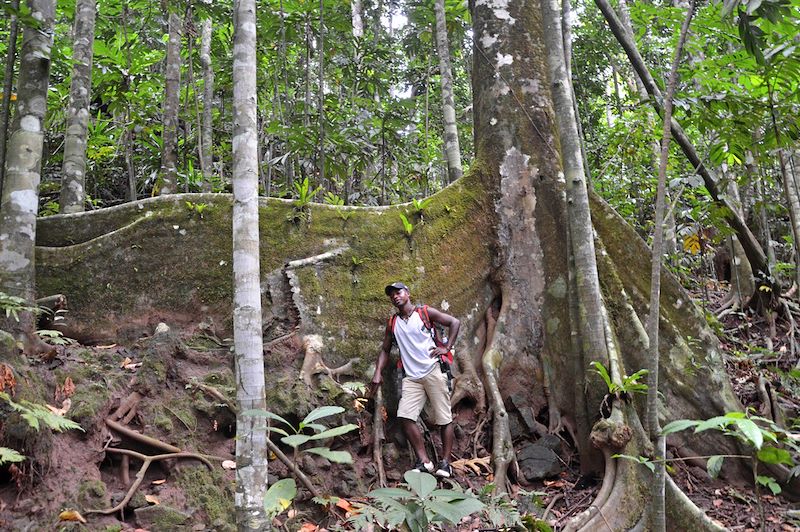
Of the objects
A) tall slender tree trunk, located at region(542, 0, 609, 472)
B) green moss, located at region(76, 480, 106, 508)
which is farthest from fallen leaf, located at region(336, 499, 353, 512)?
tall slender tree trunk, located at region(542, 0, 609, 472)

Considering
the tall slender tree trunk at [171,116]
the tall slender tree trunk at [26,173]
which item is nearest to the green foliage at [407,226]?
the tall slender tree trunk at [26,173]

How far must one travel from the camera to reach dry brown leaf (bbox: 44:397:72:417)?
13.7ft

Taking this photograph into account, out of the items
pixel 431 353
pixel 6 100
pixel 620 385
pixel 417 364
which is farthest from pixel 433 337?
pixel 6 100

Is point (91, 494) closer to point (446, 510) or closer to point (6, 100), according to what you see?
point (446, 510)

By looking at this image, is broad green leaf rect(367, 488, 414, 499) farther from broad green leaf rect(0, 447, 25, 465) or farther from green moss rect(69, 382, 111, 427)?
green moss rect(69, 382, 111, 427)

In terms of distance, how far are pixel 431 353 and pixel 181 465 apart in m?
2.44

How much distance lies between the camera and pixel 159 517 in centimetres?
410

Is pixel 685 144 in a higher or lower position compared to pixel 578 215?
higher

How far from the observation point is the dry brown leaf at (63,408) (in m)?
4.18

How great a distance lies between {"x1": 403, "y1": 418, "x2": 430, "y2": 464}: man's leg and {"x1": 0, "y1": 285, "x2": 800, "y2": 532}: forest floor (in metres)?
0.21

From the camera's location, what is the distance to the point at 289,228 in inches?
244

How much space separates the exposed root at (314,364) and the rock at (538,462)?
1903mm

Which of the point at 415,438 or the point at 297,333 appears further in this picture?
the point at 297,333

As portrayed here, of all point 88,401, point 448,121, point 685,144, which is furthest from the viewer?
point 448,121
